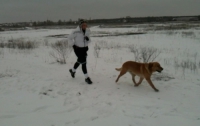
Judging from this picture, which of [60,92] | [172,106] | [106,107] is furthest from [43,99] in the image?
[172,106]

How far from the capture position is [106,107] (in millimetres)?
3586

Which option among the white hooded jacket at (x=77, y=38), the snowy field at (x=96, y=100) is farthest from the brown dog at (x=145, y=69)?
the white hooded jacket at (x=77, y=38)

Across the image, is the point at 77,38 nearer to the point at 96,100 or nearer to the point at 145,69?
the point at 96,100

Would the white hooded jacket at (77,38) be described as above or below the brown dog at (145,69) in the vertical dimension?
above

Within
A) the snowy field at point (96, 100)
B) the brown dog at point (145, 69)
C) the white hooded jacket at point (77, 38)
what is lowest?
the snowy field at point (96, 100)

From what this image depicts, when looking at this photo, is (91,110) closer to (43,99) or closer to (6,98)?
(43,99)

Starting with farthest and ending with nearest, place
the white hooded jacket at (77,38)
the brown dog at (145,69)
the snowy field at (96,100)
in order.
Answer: the white hooded jacket at (77,38), the brown dog at (145,69), the snowy field at (96,100)

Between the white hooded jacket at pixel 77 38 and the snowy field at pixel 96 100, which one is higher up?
the white hooded jacket at pixel 77 38

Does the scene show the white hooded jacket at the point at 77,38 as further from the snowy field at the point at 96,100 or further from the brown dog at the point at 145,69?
the brown dog at the point at 145,69

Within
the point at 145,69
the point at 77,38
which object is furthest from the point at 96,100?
the point at 77,38

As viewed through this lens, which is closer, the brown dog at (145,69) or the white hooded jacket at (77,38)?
the brown dog at (145,69)

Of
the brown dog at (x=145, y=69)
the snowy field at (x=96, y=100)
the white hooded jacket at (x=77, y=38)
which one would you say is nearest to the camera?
the snowy field at (x=96, y=100)

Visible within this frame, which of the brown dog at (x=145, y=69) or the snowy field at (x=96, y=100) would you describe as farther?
the brown dog at (x=145, y=69)

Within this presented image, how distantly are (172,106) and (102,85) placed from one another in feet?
6.74
